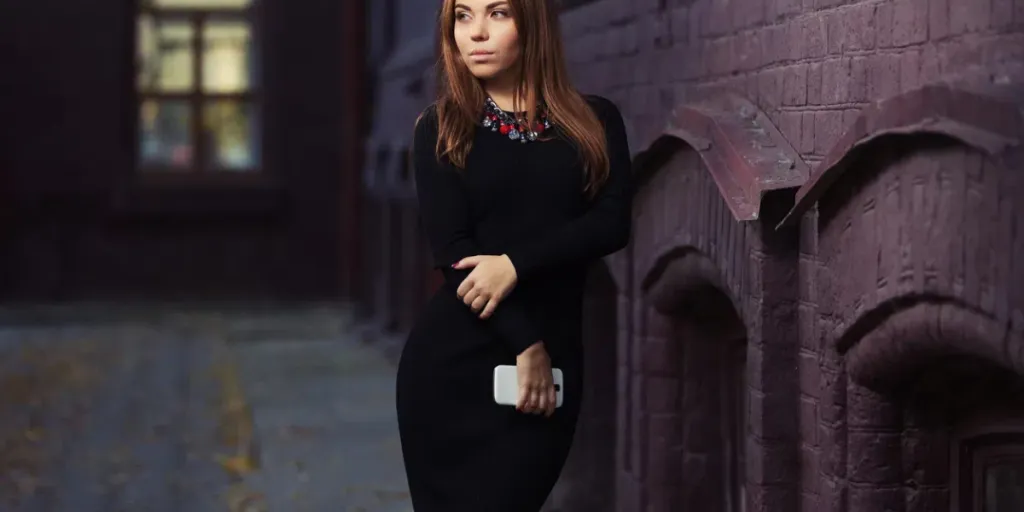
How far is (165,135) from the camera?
15.2 metres

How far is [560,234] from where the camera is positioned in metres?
3.46

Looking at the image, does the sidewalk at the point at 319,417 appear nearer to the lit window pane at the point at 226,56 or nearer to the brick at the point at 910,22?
the lit window pane at the point at 226,56

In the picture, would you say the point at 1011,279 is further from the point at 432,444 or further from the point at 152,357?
the point at 152,357

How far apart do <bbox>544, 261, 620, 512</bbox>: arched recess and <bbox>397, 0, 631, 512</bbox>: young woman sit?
2697 millimetres

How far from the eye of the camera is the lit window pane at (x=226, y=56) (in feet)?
49.5

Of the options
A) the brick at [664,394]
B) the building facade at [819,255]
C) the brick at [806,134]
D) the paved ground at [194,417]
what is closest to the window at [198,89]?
the paved ground at [194,417]

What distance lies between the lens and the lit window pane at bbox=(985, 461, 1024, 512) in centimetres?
370

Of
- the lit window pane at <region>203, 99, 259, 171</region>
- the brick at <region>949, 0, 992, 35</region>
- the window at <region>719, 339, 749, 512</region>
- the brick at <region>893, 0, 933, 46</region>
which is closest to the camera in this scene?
the brick at <region>949, 0, 992, 35</region>

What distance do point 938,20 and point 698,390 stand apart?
209 cm

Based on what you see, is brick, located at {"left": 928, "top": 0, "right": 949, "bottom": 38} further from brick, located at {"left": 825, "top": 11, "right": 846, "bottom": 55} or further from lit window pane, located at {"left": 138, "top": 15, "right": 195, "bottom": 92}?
lit window pane, located at {"left": 138, "top": 15, "right": 195, "bottom": 92}

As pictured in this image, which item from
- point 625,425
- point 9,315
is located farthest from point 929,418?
point 9,315

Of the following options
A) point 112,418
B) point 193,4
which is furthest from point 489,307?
point 193,4

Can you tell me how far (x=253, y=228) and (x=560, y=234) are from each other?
468 inches

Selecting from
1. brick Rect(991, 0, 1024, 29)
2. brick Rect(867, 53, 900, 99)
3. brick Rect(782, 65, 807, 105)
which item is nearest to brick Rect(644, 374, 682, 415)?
brick Rect(782, 65, 807, 105)
